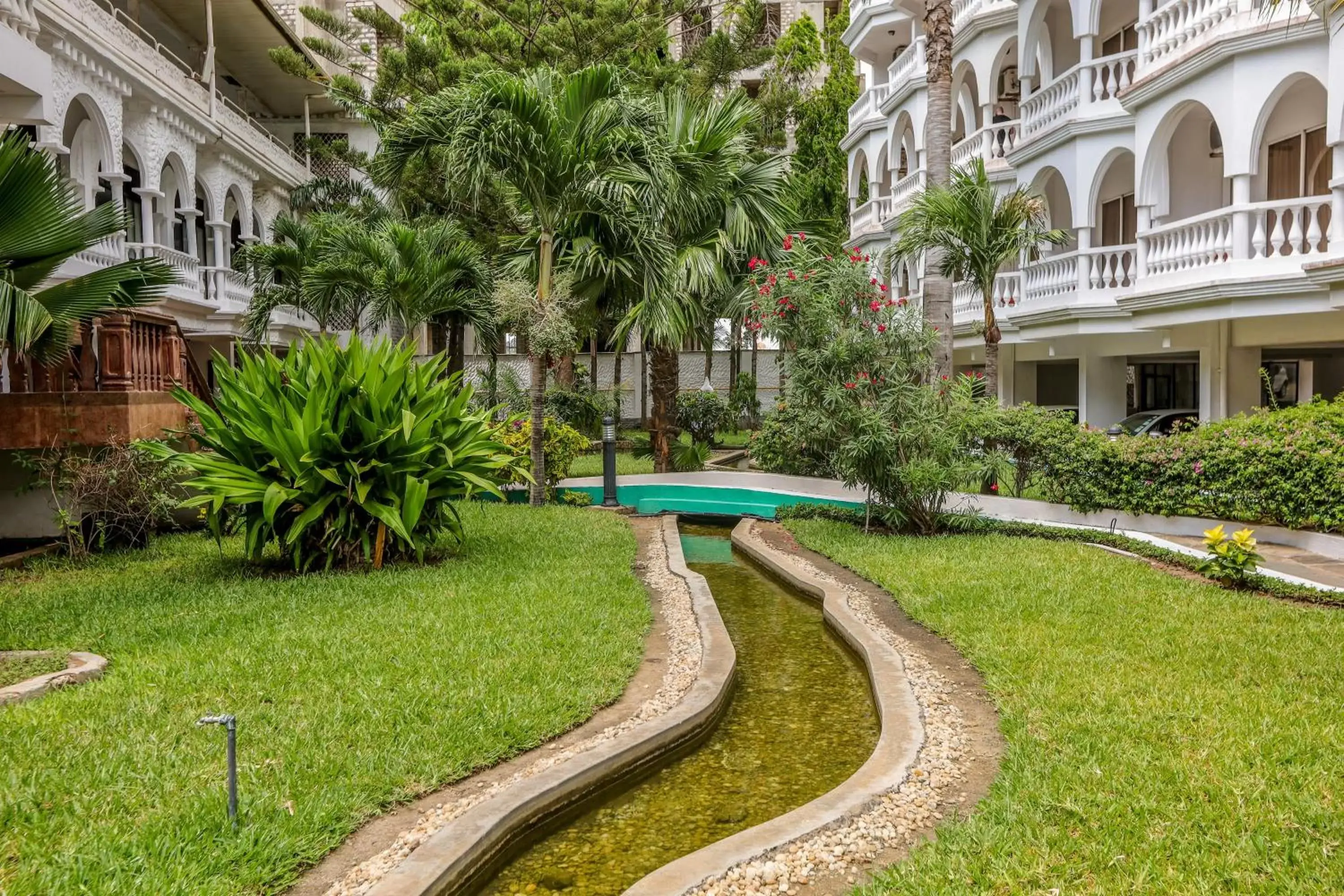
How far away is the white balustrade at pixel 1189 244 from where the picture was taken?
12.5m

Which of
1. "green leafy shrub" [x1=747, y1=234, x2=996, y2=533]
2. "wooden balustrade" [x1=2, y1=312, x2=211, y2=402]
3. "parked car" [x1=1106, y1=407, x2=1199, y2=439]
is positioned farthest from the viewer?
"parked car" [x1=1106, y1=407, x2=1199, y2=439]

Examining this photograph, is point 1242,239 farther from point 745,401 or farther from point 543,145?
point 745,401

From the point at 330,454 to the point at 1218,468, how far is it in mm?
8391

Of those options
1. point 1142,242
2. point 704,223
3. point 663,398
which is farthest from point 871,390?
point 663,398

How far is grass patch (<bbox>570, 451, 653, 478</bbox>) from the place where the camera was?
713 inches

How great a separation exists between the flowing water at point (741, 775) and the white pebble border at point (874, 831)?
0.48 meters

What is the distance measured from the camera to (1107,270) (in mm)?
15164

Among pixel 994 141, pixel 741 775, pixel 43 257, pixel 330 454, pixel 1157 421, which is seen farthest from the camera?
pixel 994 141

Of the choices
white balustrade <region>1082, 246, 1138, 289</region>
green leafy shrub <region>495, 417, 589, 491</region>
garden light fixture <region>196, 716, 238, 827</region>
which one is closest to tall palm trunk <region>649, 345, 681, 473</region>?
green leafy shrub <region>495, 417, 589, 491</region>

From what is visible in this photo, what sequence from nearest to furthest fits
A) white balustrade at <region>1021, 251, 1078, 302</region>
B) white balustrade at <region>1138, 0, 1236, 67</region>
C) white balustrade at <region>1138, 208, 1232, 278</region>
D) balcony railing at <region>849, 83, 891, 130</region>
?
white balustrade at <region>1138, 208, 1232, 278</region> < white balustrade at <region>1138, 0, 1236, 67</region> < white balustrade at <region>1021, 251, 1078, 302</region> < balcony railing at <region>849, 83, 891, 130</region>

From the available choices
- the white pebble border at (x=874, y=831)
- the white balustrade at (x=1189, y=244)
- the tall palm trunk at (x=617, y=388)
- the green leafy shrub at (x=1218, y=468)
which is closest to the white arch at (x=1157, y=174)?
the white balustrade at (x=1189, y=244)

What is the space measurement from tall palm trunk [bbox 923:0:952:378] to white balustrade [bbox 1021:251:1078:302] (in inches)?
121

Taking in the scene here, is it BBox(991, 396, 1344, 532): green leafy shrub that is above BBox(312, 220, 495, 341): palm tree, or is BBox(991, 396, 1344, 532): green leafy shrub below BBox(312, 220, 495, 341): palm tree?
below

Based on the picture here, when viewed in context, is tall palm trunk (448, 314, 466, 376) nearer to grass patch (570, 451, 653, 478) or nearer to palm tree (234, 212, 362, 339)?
palm tree (234, 212, 362, 339)
